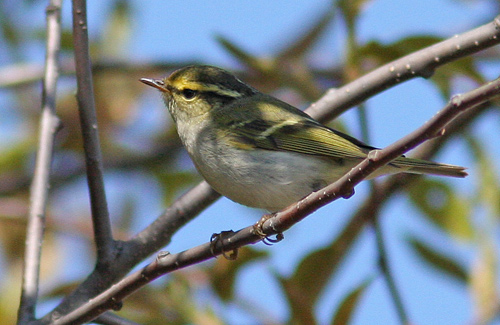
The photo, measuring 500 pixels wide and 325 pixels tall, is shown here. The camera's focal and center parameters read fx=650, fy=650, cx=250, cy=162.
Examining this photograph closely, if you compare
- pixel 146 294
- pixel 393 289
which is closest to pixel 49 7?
pixel 146 294

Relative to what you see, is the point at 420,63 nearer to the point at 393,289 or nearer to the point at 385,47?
the point at 385,47

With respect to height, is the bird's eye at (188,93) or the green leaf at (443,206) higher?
the bird's eye at (188,93)

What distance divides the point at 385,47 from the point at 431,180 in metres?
1.18

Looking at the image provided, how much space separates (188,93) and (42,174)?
154cm

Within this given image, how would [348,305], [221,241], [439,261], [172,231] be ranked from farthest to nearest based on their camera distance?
[439,261] → [172,231] → [348,305] → [221,241]

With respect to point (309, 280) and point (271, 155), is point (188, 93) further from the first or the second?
point (309, 280)

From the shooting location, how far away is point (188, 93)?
415 cm

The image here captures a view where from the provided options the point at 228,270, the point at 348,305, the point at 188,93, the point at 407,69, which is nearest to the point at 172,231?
the point at 228,270

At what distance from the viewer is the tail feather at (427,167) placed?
284cm

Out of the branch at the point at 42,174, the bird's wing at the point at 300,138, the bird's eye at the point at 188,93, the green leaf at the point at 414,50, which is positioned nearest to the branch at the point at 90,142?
the branch at the point at 42,174

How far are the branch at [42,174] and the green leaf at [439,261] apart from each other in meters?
2.20

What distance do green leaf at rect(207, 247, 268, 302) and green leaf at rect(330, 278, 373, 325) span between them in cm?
45

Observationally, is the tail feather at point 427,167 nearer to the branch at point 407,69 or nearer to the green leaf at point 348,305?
the branch at point 407,69

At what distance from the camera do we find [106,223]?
2.72 metres
